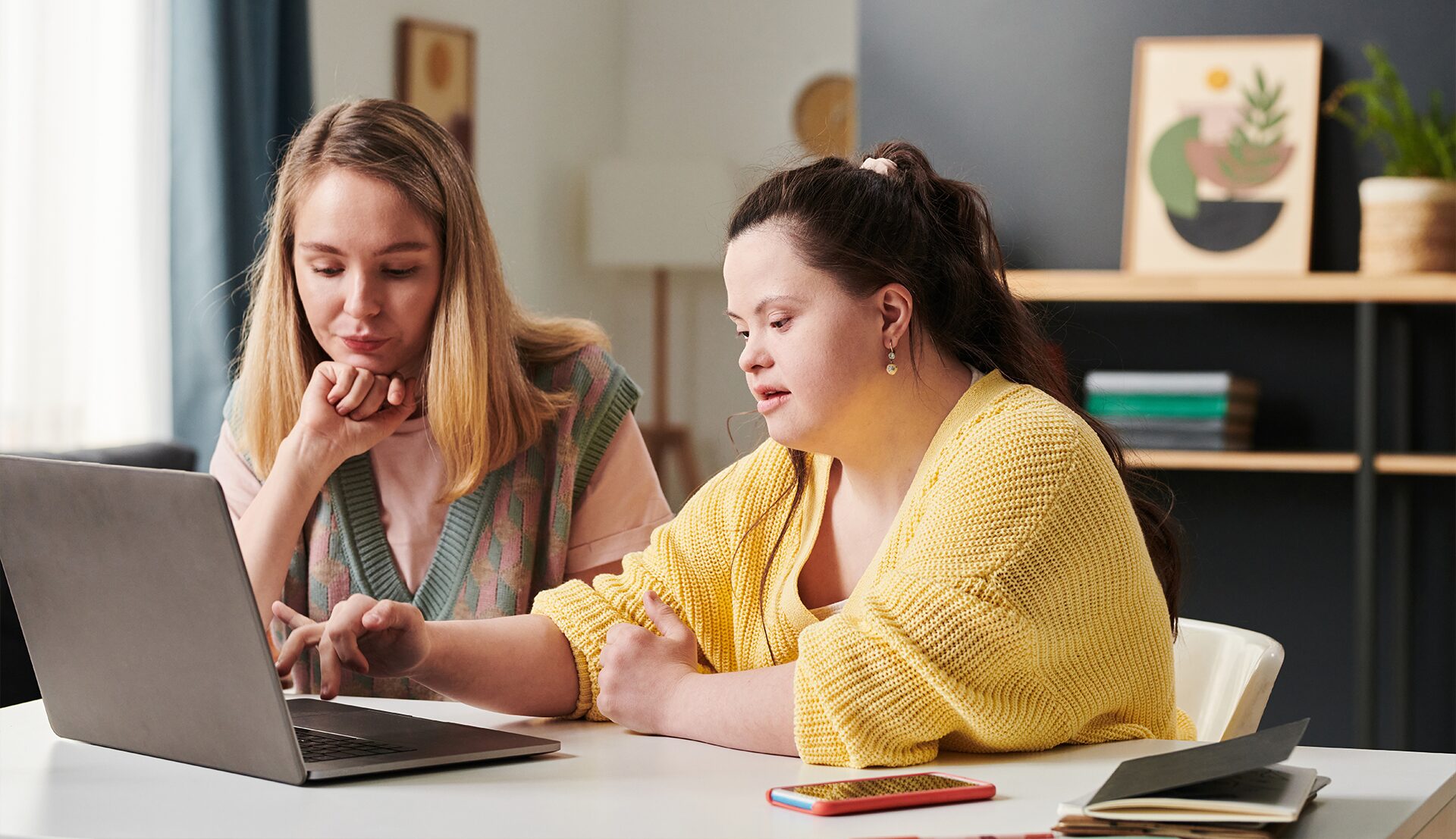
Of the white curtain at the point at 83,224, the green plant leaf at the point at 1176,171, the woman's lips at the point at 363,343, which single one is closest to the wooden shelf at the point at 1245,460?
the green plant leaf at the point at 1176,171

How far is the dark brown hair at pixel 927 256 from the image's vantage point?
1373mm

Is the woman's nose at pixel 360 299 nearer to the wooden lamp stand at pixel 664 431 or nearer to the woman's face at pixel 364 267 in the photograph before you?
the woman's face at pixel 364 267

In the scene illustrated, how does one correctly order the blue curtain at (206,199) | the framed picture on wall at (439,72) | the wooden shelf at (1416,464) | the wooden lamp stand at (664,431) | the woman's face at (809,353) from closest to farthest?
the woman's face at (809,353)
the wooden shelf at (1416,464)
the blue curtain at (206,199)
the framed picture on wall at (439,72)
the wooden lamp stand at (664,431)

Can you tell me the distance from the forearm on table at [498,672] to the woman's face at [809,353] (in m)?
0.29

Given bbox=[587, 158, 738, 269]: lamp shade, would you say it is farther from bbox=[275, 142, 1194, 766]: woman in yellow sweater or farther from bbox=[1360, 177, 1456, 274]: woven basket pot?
bbox=[275, 142, 1194, 766]: woman in yellow sweater

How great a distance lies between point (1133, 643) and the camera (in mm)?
1237

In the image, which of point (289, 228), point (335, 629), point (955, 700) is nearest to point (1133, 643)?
point (955, 700)

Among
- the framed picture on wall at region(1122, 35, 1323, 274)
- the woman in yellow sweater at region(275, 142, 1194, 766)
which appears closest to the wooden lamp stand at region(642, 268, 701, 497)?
the framed picture on wall at region(1122, 35, 1323, 274)

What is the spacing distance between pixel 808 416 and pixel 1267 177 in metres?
2.29

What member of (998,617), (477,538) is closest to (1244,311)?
(477,538)

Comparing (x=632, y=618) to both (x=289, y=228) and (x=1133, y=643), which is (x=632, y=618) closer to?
(x=1133, y=643)

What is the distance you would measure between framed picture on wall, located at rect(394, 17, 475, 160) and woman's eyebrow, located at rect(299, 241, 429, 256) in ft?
9.31

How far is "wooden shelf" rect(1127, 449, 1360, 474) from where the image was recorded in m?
3.07

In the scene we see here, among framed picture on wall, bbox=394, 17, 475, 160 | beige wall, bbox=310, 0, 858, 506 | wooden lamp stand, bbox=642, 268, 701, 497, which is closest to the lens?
framed picture on wall, bbox=394, 17, 475, 160
